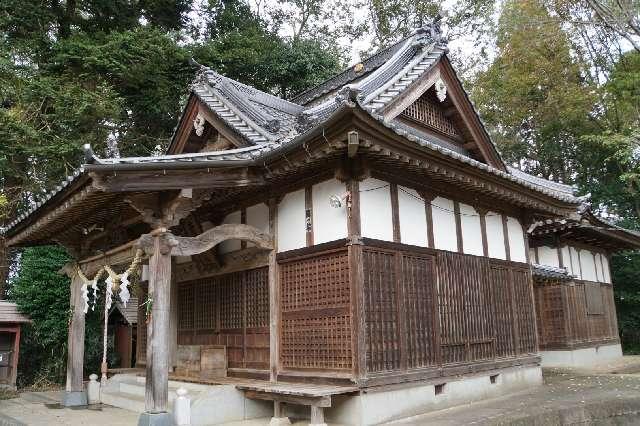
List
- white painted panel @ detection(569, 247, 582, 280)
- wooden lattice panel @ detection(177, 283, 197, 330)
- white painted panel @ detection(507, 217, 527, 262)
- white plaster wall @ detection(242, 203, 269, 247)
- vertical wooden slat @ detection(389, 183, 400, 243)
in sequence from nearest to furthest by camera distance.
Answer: vertical wooden slat @ detection(389, 183, 400, 243) < white plaster wall @ detection(242, 203, 269, 247) < wooden lattice panel @ detection(177, 283, 197, 330) < white painted panel @ detection(507, 217, 527, 262) < white painted panel @ detection(569, 247, 582, 280)

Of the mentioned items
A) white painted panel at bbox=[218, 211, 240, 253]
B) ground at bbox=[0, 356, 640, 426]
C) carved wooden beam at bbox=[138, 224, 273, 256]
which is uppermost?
white painted panel at bbox=[218, 211, 240, 253]

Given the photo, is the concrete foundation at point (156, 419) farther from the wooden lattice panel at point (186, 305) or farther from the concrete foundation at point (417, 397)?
the wooden lattice panel at point (186, 305)

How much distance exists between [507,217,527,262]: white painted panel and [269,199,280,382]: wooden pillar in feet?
20.2

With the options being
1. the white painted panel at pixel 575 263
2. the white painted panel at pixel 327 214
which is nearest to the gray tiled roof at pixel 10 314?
the white painted panel at pixel 327 214

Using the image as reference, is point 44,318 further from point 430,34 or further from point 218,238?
point 430,34

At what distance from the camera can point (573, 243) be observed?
65.8 ft

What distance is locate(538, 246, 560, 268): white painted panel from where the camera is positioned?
62.4ft

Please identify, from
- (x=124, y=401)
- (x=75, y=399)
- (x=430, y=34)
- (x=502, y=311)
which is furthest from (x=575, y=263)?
(x=75, y=399)

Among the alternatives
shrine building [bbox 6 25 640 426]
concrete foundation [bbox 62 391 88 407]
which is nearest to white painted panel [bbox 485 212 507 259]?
shrine building [bbox 6 25 640 426]

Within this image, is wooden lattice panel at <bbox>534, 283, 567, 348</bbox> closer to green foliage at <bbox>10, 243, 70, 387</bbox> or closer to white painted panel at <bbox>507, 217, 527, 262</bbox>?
white painted panel at <bbox>507, 217, 527, 262</bbox>

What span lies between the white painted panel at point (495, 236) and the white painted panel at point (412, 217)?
2.65m

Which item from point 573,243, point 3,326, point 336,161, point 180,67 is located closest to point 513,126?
point 573,243

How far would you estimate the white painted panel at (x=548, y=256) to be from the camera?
19.0 m

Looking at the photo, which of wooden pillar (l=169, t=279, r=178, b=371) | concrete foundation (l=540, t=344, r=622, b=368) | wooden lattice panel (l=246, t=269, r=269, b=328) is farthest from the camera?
concrete foundation (l=540, t=344, r=622, b=368)
